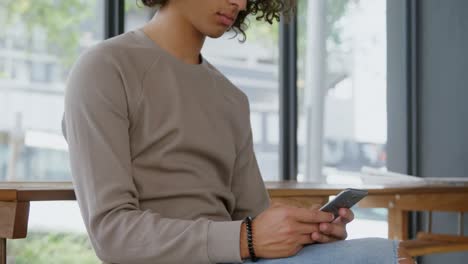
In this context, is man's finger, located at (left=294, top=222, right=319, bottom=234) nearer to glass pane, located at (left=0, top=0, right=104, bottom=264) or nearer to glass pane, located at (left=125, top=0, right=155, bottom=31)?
glass pane, located at (left=0, top=0, right=104, bottom=264)

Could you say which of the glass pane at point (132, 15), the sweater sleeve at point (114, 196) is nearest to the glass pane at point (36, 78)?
the glass pane at point (132, 15)

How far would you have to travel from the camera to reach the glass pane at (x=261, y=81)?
12.7 ft

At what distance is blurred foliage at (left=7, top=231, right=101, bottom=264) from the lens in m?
3.21

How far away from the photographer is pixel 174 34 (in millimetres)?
1651

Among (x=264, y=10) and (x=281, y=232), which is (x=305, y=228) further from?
(x=264, y=10)

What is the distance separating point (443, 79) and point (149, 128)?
3.47m

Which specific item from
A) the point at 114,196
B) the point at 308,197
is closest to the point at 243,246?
the point at 114,196

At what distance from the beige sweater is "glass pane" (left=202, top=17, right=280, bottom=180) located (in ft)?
6.88

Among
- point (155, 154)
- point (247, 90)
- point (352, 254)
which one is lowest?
point (352, 254)

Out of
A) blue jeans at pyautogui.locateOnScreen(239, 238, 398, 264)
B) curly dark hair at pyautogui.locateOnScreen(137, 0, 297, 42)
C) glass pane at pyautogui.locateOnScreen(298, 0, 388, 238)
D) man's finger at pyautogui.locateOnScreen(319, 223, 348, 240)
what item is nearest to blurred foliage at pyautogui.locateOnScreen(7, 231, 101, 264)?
glass pane at pyautogui.locateOnScreen(298, 0, 388, 238)

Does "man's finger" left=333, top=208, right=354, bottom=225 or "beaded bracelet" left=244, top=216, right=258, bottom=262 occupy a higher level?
"man's finger" left=333, top=208, right=354, bottom=225

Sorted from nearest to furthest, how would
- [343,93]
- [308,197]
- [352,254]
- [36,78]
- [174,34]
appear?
[352,254]
[174,34]
[308,197]
[36,78]
[343,93]

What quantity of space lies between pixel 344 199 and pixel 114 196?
418 millimetres

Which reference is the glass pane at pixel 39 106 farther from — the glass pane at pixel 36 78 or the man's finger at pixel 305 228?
the man's finger at pixel 305 228
